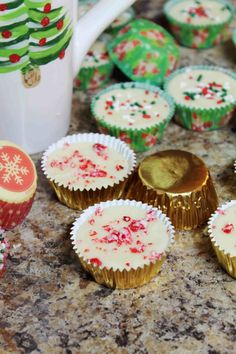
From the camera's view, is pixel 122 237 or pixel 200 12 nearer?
pixel 122 237

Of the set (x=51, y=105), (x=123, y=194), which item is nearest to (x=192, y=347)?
(x=123, y=194)

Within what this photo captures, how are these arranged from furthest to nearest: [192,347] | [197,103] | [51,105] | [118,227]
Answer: [197,103] < [51,105] < [118,227] < [192,347]

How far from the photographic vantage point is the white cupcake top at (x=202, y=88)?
51.0 inches

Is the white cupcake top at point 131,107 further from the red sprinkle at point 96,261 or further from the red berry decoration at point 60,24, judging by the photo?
the red sprinkle at point 96,261

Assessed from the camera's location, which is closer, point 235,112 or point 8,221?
point 8,221

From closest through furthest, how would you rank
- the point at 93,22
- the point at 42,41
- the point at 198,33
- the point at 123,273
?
the point at 123,273 → the point at 42,41 → the point at 93,22 → the point at 198,33

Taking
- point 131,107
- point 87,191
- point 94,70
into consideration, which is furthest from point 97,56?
point 87,191

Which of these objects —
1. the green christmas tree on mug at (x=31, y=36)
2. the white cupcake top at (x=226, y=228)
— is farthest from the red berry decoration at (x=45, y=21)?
the white cupcake top at (x=226, y=228)

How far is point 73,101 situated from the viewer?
1.37 metres

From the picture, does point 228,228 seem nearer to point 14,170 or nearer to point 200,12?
point 14,170

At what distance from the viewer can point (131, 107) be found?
4.23 feet

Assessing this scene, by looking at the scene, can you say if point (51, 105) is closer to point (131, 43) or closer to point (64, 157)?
point (64, 157)

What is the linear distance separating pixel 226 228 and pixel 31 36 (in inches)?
15.1

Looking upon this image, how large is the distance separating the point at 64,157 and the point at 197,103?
0.26m
